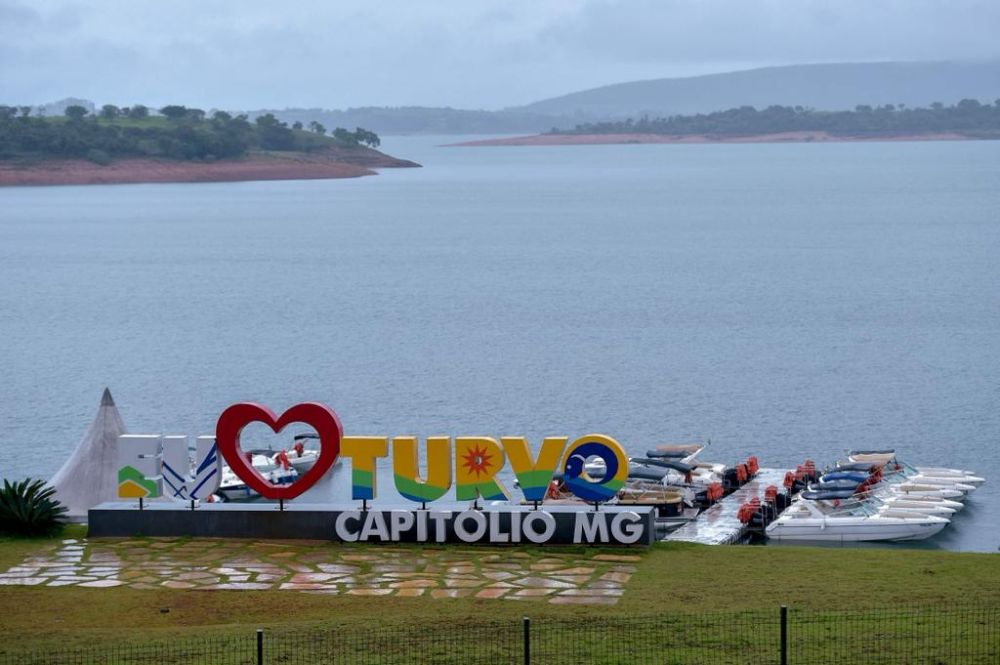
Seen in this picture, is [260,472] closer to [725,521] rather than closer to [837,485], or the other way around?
[725,521]

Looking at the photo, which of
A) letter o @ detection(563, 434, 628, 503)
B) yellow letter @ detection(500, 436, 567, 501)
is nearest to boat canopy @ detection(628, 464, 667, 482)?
letter o @ detection(563, 434, 628, 503)

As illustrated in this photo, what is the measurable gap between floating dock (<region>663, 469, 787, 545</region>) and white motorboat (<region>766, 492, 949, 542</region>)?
1279mm

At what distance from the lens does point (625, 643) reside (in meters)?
25.2

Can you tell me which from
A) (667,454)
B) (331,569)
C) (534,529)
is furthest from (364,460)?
(667,454)

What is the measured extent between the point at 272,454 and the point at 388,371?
25047mm

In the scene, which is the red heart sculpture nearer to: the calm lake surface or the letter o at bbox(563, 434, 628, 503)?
the letter o at bbox(563, 434, 628, 503)

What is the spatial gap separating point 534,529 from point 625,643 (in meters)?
8.55

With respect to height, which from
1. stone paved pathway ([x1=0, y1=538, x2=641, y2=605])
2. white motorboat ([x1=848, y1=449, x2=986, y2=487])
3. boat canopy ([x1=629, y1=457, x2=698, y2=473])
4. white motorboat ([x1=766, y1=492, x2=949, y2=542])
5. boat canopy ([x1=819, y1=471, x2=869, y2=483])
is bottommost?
white motorboat ([x1=766, y1=492, x2=949, y2=542])

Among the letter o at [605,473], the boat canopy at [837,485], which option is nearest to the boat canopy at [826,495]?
the boat canopy at [837,485]

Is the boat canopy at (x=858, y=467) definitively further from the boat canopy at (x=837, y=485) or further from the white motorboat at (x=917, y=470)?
the boat canopy at (x=837, y=485)

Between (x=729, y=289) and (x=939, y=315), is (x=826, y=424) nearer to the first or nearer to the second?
(x=939, y=315)

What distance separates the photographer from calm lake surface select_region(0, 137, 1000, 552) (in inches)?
2798

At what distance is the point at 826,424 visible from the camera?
2783 inches

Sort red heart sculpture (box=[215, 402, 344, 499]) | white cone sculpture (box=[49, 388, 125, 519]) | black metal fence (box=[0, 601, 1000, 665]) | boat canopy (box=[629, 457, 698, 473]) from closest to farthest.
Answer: black metal fence (box=[0, 601, 1000, 665])
red heart sculpture (box=[215, 402, 344, 499])
white cone sculpture (box=[49, 388, 125, 519])
boat canopy (box=[629, 457, 698, 473])
